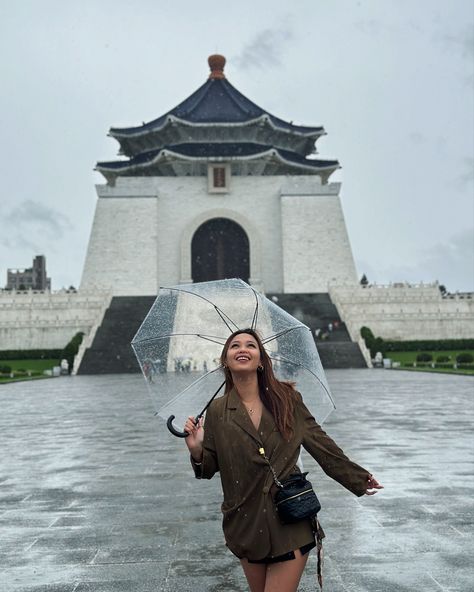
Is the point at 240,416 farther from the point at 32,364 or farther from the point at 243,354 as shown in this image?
the point at 32,364

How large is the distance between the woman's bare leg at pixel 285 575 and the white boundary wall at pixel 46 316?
1130 inches

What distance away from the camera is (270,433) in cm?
283

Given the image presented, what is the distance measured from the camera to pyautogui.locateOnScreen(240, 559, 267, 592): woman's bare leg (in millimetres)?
2775

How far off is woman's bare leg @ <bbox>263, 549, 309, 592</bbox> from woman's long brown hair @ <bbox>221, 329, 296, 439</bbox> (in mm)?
438

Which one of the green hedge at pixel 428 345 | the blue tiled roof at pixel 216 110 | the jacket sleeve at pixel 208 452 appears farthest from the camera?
the blue tiled roof at pixel 216 110

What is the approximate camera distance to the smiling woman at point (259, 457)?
272 cm

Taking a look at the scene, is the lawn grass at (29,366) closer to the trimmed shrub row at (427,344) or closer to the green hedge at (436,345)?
the trimmed shrub row at (427,344)

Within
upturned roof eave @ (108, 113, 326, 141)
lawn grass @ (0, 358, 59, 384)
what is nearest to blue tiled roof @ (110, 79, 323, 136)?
upturned roof eave @ (108, 113, 326, 141)

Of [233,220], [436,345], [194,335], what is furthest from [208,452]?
[233,220]

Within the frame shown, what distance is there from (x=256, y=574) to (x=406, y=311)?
3110 centimetres

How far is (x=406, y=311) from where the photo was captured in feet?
108

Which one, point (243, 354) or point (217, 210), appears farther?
point (217, 210)

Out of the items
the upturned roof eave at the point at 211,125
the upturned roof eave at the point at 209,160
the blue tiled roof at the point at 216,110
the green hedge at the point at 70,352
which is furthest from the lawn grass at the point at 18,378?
the blue tiled roof at the point at 216,110

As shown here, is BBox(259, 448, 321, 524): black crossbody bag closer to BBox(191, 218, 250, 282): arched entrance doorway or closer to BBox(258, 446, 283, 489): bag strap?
BBox(258, 446, 283, 489): bag strap
